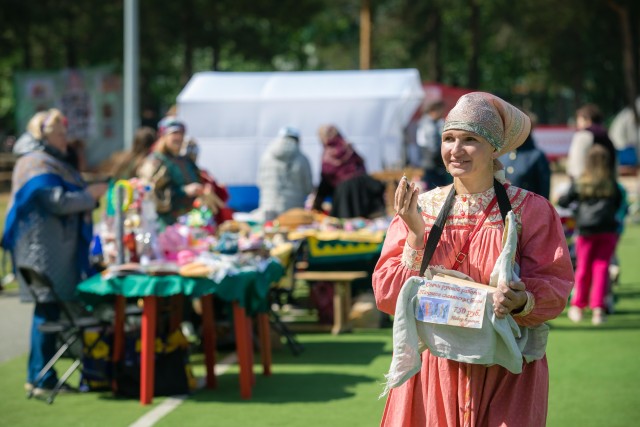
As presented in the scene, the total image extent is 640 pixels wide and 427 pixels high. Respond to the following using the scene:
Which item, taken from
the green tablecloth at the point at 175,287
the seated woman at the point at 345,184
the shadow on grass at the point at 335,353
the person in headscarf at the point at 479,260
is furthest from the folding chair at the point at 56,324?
the seated woman at the point at 345,184

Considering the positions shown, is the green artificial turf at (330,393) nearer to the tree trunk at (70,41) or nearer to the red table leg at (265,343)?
the red table leg at (265,343)

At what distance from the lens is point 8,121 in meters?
62.0

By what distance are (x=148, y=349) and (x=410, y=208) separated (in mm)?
4425

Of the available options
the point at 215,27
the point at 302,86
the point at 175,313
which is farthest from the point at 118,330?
the point at 215,27

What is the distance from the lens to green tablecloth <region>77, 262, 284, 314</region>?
335 inches

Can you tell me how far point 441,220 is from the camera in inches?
186

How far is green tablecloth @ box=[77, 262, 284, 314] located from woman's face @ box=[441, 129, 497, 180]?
13.5 ft

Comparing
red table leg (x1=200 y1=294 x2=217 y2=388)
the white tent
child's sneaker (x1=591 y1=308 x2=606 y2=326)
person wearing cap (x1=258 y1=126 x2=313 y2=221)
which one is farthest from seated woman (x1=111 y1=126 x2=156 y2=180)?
the white tent

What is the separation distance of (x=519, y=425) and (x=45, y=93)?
38.0 metres

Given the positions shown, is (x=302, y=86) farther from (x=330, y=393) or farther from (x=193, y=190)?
(x=330, y=393)

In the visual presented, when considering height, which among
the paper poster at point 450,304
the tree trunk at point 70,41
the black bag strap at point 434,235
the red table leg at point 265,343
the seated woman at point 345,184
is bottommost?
the red table leg at point 265,343

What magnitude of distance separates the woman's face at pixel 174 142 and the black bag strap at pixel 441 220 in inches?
251

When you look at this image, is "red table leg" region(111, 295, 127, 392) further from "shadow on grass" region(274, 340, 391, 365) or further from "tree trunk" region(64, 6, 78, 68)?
"tree trunk" region(64, 6, 78, 68)

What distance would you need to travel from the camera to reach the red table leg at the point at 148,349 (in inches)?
337
